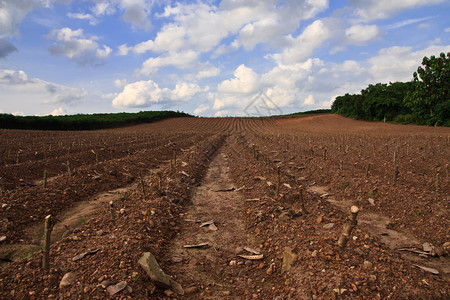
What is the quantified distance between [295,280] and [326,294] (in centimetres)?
56

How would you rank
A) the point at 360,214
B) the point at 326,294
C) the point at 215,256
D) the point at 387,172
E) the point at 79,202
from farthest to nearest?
the point at 387,172, the point at 79,202, the point at 360,214, the point at 215,256, the point at 326,294

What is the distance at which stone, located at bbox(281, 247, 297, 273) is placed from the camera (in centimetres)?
477

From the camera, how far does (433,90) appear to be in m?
41.0

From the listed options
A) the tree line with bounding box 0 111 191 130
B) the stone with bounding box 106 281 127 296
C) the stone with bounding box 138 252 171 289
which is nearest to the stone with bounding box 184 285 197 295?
the stone with bounding box 138 252 171 289

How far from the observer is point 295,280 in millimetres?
4395

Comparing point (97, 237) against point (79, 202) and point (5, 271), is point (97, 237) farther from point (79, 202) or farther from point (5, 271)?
point (79, 202)

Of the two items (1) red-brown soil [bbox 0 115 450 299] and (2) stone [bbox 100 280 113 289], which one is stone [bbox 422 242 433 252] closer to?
(1) red-brown soil [bbox 0 115 450 299]

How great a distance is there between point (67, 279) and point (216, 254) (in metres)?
2.66

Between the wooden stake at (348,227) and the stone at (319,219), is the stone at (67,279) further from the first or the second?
the stone at (319,219)

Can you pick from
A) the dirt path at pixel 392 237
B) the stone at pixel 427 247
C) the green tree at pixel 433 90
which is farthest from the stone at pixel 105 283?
the green tree at pixel 433 90

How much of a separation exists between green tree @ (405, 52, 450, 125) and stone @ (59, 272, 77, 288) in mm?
49517

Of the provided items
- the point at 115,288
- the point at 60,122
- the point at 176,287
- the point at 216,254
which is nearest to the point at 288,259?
the point at 216,254

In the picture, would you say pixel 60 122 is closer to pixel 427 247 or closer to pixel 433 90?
pixel 427 247

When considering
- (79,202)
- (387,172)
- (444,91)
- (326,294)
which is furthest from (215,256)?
(444,91)
